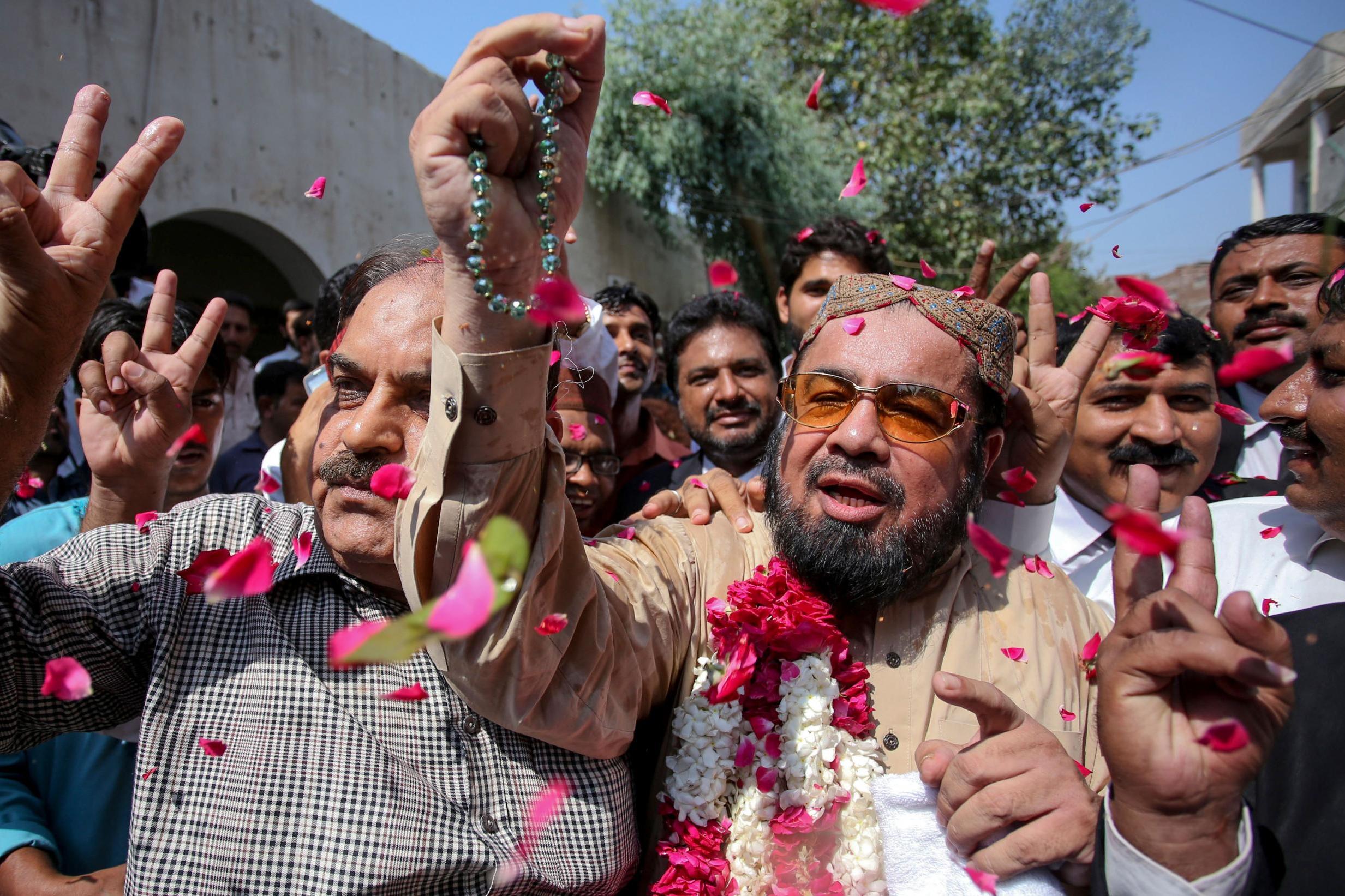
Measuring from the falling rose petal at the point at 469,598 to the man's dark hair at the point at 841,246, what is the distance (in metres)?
3.67

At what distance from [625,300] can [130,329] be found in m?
2.78

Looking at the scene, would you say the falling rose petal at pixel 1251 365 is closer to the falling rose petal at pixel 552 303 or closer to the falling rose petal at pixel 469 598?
A: the falling rose petal at pixel 552 303

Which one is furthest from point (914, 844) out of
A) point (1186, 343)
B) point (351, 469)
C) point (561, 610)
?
point (1186, 343)

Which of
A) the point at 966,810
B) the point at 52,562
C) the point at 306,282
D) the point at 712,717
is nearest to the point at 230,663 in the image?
the point at 52,562

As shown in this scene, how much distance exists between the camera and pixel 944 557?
88.1 inches

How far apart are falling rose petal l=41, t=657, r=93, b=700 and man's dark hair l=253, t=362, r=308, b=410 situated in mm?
3642

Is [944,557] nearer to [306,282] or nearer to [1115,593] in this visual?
[1115,593]

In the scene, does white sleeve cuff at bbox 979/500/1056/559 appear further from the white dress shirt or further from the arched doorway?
the arched doorway

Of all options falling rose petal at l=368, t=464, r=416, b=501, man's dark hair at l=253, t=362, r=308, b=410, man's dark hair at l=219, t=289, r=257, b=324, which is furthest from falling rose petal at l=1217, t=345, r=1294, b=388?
man's dark hair at l=219, t=289, r=257, b=324

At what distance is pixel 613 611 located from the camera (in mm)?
1759

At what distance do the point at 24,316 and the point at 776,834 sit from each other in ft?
5.87

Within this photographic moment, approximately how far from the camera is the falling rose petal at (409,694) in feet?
5.77

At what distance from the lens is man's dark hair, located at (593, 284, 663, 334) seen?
5320 mm

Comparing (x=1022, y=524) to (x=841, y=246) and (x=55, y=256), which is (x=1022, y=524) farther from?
(x=55, y=256)
